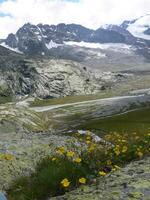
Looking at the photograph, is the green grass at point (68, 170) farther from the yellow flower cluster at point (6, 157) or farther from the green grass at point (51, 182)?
the yellow flower cluster at point (6, 157)

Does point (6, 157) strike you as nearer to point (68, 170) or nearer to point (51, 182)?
point (68, 170)

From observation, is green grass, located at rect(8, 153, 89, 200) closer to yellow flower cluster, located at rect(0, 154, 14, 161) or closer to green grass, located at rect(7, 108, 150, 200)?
green grass, located at rect(7, 108, 150, 200)

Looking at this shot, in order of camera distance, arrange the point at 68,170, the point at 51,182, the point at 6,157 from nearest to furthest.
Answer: the point at 51,182 < the point at 68,170 < the point at 6,157

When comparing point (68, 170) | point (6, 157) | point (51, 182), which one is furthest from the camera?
point (6, 157)

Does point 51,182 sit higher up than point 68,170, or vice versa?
point 68,170

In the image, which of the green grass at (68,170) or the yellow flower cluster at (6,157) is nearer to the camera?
the green grass at (68,170)

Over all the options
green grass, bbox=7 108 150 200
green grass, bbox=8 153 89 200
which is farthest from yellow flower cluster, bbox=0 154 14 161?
green grass, bbox=8 153 89 200

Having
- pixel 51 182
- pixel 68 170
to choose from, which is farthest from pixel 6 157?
pixel 51 182

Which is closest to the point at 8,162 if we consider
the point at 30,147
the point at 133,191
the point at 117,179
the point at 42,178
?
the point at 30,147

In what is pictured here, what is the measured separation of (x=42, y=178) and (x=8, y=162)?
494 cm

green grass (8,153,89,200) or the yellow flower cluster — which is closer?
green grass (8,153,89,200)

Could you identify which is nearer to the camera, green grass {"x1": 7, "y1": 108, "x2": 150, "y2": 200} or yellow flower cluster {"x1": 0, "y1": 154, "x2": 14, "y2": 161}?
green grass {"x1": 7, "y1": 108, "x2": 150, "y2": 200}

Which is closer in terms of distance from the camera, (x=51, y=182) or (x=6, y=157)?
(x=51, y=182)

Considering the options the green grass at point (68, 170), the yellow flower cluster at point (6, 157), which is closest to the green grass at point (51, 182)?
the green grass at point (68, 170)
